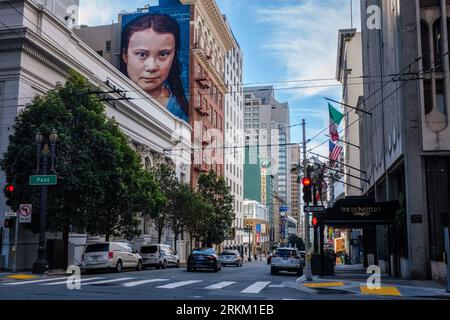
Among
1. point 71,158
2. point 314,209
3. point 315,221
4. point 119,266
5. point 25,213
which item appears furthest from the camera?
point 119,266

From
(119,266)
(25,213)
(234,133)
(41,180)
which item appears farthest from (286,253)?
(234,133)

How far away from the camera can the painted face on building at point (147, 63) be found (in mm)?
68062

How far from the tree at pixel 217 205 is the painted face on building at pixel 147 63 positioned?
13.2 m

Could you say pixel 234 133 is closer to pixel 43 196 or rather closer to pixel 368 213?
pixel 368 213

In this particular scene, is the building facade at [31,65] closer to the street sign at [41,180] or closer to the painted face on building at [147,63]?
the street sign at [41,180]

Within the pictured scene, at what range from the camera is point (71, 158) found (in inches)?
1145

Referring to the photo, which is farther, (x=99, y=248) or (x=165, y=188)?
(x=165, y=188)

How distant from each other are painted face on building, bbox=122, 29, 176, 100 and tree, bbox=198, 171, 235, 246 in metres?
13.2

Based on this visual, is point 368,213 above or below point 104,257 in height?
above

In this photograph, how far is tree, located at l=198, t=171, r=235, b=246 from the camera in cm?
5953

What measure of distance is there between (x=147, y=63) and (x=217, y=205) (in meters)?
20.5

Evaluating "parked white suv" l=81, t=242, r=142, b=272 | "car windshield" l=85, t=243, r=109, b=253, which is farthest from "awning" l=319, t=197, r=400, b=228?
"car windshield" l=85, t=243, r=109, b=253

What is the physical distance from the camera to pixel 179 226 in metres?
51.6
